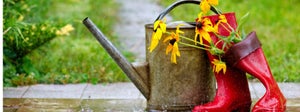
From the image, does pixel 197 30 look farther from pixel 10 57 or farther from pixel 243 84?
pixel 10 57

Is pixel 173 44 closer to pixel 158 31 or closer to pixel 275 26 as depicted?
pixel 158 31

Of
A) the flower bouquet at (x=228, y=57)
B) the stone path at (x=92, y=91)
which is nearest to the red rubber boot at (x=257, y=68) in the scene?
the flower bouquet at (x=228, y=57)

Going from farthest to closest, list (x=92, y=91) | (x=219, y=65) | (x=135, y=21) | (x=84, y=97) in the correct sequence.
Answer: (x=135, y=21) → (x=92, y=91) → (x=84, y=97) → (x=219, y=65)

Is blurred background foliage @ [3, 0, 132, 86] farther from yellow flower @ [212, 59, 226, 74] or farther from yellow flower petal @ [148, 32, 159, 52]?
yellow flower @ [212, 59, 226, 74]

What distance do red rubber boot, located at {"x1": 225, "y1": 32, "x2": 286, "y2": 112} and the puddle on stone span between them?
0.41 meters

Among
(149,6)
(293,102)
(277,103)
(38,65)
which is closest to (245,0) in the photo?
(149,6)

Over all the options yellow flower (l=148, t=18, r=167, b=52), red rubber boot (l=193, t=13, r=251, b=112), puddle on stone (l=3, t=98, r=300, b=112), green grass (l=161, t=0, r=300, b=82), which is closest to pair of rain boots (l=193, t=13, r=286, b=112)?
red rubber boot (l=193, t=13, r=251, b=112)

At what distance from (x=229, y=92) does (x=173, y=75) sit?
1.13 ft

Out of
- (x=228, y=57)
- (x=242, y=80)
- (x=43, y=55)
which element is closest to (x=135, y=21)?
(x=43, y=55)

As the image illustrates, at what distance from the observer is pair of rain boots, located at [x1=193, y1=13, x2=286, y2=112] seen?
3.57m

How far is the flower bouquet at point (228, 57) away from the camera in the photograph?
3582 millimetres

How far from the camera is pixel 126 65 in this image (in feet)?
12.8

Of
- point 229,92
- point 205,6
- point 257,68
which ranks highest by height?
point 205,6

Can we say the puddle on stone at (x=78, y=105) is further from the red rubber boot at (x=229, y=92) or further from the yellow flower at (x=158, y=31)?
the yellow flower at (x=158, y=31)
